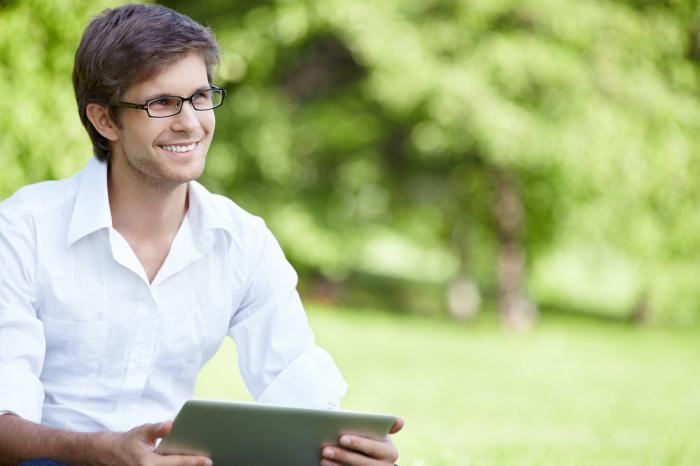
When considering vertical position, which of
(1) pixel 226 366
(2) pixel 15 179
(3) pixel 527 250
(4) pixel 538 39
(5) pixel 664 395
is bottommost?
(1) pixel 226 366

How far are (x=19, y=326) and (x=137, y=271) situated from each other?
Answer: 0.30 meters

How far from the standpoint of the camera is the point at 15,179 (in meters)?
6.64

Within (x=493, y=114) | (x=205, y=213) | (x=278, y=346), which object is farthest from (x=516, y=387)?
(x=205, y=213)

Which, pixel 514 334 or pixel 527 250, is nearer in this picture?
pixel 514 334

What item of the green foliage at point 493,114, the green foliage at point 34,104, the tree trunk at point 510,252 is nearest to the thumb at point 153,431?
the green foliage at point 34,104

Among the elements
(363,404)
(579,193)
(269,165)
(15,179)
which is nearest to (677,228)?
(579,193)

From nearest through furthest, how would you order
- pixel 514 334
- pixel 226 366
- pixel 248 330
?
pixel 248 330 → pixel 226 366 → pixel 514 334

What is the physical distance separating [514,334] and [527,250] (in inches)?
71.0

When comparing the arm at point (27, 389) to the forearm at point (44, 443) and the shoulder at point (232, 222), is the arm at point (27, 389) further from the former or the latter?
the shoulder at point (232, 222)

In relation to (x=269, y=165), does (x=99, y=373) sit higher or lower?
lower

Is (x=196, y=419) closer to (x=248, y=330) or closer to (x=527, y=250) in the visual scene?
(x=248, y=330)

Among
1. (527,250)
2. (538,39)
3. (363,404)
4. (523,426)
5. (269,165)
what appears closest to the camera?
(523,426)

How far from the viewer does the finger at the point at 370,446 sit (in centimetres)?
202

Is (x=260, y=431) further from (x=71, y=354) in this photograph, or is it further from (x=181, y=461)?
(x=71, y=354)
